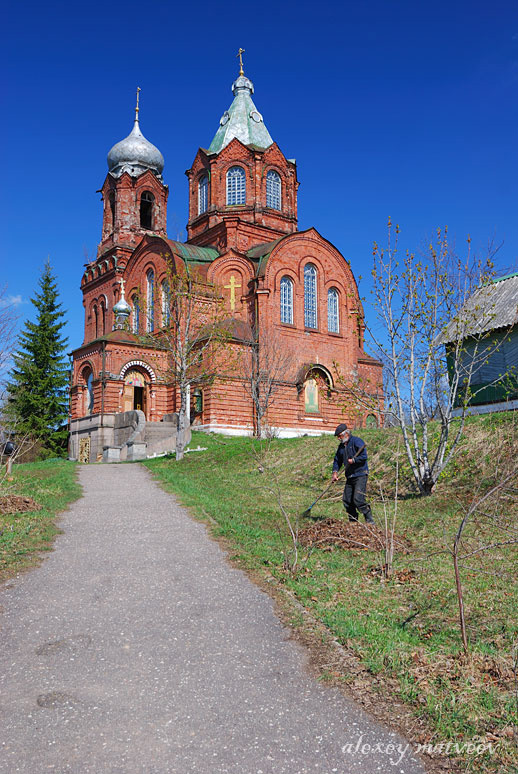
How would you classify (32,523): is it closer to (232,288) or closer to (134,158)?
(232,288)

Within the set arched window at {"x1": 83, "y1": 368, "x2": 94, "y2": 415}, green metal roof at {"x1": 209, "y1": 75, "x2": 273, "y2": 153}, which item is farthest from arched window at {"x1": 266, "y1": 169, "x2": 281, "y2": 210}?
arched window at {"x1": 83, "y1": 368, "x2": 94, "y2": 415}

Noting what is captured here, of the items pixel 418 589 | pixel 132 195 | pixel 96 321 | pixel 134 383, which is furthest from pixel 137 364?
pixel 418 589

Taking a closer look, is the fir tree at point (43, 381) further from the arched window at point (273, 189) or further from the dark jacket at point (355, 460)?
the dark jacket at point (355, 460)

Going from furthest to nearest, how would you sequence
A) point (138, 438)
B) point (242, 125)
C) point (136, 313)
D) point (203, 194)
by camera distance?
point (242, 125) → point (203, 194) → point (136, 313) → point (138, 438)

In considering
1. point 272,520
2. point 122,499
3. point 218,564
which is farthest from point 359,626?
point 122,499

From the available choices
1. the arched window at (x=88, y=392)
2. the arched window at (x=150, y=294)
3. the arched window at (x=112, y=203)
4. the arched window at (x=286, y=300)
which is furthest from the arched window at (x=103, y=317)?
the arched window at (x=286, y=300)

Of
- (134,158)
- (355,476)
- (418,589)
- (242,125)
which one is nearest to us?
(418,589)

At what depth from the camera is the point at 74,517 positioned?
10.7 metres

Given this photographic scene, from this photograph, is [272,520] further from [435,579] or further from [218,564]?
[435,579]

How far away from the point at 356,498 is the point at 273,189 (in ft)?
105

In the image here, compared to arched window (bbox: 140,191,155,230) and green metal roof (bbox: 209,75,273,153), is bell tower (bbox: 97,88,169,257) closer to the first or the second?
arched window (bbox: 140,191,155,230)

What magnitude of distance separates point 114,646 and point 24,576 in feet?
7.88

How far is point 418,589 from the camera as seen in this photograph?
6.45 m

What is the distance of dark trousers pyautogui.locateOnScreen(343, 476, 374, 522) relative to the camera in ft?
29.9
